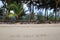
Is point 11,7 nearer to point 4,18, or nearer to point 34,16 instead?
point 4,18

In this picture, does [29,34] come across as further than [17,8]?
No

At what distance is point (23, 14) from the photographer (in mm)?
15125

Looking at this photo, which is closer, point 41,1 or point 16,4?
point 16,4

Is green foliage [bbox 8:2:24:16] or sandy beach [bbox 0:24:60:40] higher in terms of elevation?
green foliage [bbox 8:2:24:16]

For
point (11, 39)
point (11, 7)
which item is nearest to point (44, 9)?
point (11, 7)

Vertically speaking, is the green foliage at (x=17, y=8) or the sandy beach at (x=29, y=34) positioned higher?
the green foliage at (x=17, y=8)

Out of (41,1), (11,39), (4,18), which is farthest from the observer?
(41,1)

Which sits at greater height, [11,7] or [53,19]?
[11,7]

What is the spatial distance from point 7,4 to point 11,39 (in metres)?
10.5

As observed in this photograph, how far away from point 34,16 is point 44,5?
2853mm

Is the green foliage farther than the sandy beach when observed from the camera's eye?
Yes

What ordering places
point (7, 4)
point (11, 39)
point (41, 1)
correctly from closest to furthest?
point (11, 39)
point (7, 4)
point (41, 1)

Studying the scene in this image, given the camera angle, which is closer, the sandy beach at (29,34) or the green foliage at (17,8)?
the sandy beach at (29,34)

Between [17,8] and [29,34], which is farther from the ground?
[17,8]
